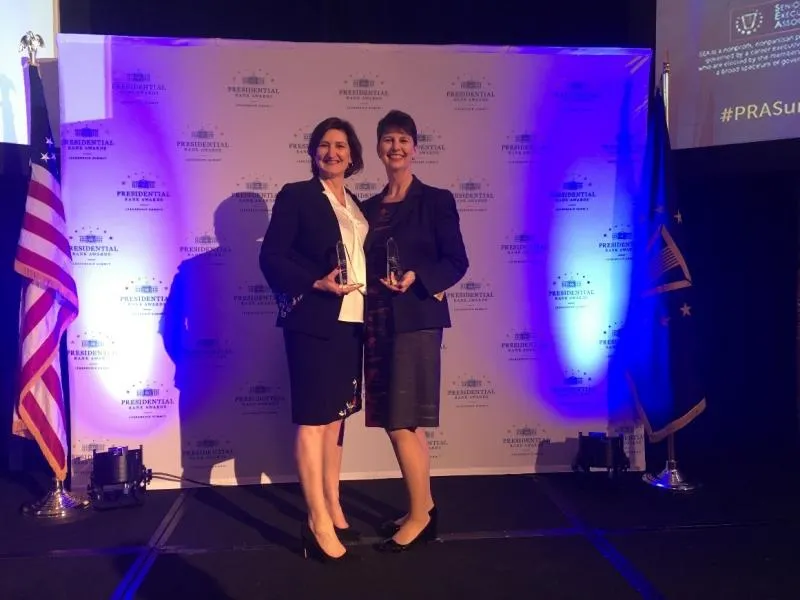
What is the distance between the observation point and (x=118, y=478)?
126 inches

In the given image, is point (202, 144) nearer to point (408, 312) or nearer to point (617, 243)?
point (408, 312)

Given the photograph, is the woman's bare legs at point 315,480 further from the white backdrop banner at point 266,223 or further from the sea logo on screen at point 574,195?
the sea logo on screen at point 574,195

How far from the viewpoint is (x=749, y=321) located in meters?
4.05

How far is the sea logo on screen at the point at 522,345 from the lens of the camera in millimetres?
3674

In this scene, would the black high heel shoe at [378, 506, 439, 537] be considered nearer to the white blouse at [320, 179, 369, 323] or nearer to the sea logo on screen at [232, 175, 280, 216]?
the white blouse at [320, 179, 369, 323]

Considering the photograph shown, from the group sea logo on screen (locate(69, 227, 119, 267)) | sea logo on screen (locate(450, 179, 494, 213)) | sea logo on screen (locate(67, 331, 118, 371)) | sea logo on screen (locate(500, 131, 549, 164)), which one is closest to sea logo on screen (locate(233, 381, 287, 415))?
sea logo on screen (locate(67, 331, 118, 371))

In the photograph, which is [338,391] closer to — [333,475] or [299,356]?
[299,356]

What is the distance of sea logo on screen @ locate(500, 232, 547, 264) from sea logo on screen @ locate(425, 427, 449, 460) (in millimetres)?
1042

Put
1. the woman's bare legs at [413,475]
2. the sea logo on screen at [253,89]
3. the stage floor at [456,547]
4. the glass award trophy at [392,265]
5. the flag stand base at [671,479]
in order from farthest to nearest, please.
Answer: the sea logo on screen at [253,89] → the flag stand base at [671,479] → the woman's bare legs at [413,475] → the glass award trophy at [392,265] → the stage floor at [456,547]

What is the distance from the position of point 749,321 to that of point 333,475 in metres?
2.83

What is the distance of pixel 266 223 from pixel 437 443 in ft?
5.05

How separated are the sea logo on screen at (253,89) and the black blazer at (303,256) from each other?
1.16 meters

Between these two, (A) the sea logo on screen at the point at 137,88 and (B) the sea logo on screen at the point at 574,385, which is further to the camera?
(B) the sea logo on screen at the point at 574,385

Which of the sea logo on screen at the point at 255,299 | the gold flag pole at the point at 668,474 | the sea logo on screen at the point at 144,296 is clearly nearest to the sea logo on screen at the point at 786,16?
the gold flag pole at the point at 668,474
